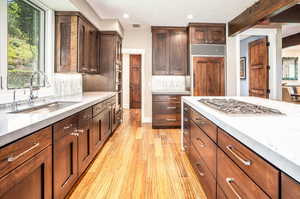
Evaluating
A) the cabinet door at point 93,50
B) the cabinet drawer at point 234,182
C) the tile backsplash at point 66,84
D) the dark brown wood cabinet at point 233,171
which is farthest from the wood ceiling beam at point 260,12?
the cabinet door at point 93,50

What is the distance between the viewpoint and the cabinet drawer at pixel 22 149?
1.07 meters

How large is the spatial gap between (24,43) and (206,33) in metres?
4.03

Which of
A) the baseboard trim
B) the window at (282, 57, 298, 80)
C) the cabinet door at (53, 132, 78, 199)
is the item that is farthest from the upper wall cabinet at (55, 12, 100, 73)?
the window at (282, 57, 298, 80)

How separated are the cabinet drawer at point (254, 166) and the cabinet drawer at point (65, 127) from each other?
50.3 inches

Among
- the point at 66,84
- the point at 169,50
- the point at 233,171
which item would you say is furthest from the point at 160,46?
the point at 233,171

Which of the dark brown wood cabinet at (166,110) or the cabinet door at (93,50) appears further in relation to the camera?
the dark brown wood cabinet at (166,110)

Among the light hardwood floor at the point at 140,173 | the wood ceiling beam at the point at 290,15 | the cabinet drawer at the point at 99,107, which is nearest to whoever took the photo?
the wood ceiling beam at the point at 290,15

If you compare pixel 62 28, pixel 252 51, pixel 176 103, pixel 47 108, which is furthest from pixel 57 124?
pixel 252 51

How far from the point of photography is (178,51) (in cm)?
554

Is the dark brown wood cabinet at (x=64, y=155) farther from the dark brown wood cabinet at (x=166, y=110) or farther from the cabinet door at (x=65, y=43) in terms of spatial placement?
the dark brown wood cabinet at (x=166, y=110)

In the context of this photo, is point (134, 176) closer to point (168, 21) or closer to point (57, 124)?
point (57, 124)

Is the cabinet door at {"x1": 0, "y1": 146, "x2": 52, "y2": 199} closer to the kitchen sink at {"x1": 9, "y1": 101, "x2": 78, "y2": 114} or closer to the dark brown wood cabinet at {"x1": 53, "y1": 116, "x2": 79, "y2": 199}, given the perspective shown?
the dark brown wood cabinet at {"x1": 53, "y1": 116, "x2": 79, "y2": 199}

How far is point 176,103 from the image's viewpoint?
17.3 ft

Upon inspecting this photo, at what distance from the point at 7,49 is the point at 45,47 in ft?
3.44
